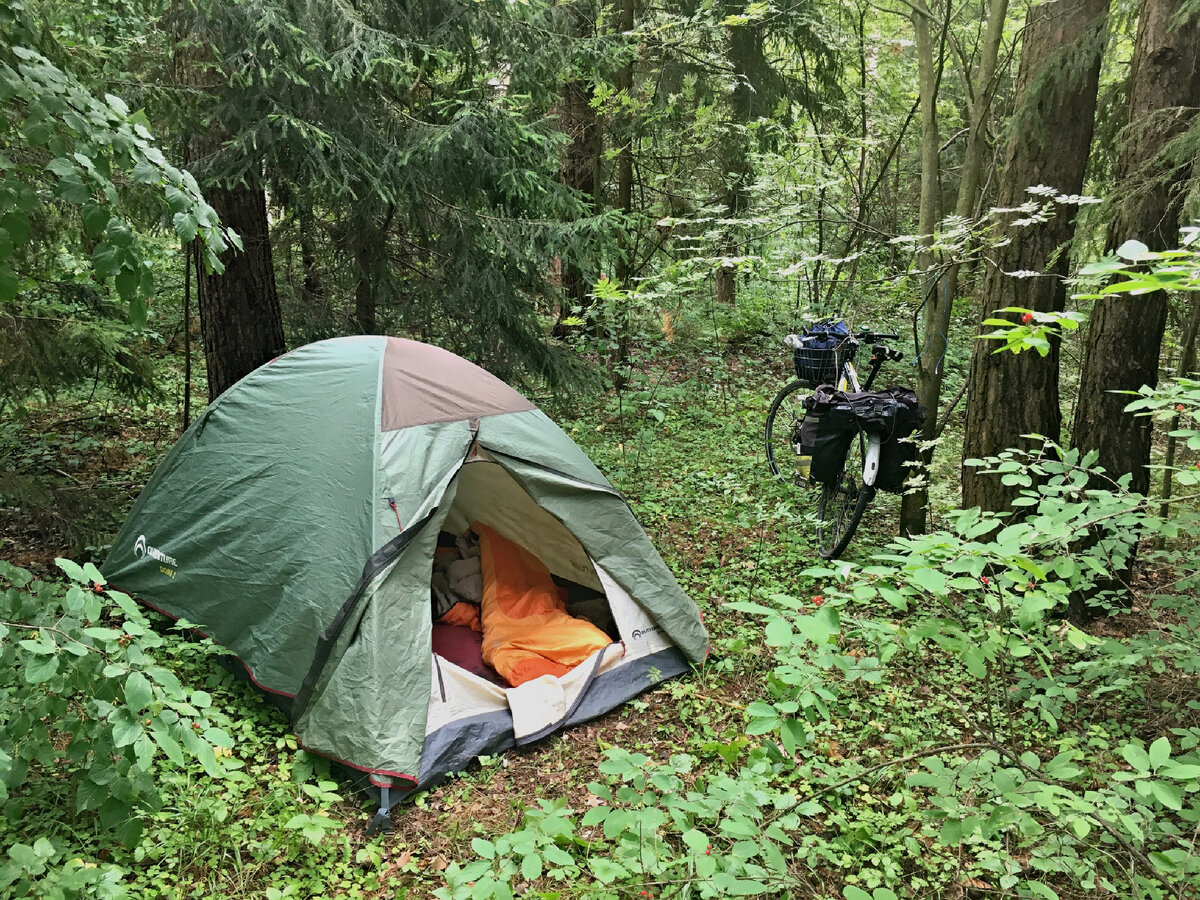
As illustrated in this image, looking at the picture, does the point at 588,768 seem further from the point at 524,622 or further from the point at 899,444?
the point at 899,444

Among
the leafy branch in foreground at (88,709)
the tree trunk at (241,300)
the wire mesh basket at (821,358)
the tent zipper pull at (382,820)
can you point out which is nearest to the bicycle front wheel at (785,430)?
the wire mesh basket at (821,358)

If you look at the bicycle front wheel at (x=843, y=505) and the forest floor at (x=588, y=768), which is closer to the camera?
the forest floor at (x=588, y=768)

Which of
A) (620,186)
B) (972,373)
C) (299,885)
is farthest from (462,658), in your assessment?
(620,186)

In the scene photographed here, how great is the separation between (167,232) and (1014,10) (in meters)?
8.50

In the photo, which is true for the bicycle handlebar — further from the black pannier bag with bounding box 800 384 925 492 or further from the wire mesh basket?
the black pannier bag with bounding box 800 384 925 492

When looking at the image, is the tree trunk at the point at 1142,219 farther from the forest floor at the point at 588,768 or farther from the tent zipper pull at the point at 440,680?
the tent zipper pull at the point at 440,680

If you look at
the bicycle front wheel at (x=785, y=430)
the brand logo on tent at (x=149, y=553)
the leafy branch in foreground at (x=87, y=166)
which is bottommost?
the brand logo on tent at (x=149, y=553)

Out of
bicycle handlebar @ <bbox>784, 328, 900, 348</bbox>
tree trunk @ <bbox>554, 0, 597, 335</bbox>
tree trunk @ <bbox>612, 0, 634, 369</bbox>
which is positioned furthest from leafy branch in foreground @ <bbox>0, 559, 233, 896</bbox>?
tree trunk @ <bbox>554, 0, 597, 335</bbox>

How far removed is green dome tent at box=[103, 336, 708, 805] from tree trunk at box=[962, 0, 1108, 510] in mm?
2117

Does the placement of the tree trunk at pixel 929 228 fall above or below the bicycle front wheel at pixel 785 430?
above

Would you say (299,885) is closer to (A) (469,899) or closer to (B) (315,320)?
(A) (469,899)

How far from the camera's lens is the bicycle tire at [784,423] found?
5891 mm

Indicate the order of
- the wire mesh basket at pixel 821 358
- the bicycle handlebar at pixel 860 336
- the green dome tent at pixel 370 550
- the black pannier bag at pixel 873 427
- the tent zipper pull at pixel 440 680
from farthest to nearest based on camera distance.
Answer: the wire mesh basket at pixel 821 358
the bicycle handlebar at pixel 860 336
the black pannier bag at pixel 873 427
the tent zipper pull at pixel 440 680
the green dome tent at pixel 370 550

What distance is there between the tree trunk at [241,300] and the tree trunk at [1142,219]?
5.14m
